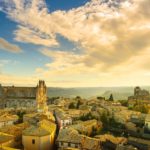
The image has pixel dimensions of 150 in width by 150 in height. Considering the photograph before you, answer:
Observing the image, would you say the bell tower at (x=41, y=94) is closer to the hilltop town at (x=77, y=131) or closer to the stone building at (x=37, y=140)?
the hilltop town at (x=77, y=131)

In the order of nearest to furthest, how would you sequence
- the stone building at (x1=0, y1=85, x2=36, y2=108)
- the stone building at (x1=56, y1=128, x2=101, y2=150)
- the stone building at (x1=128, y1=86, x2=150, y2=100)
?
the stone building at (x1=56, y1=128, x2=101, y2=150), the stone building at (x1=0, y1=85, x2=36, y2=108), the stone building at (x1=128, y1=86, x2=150, y2=100)

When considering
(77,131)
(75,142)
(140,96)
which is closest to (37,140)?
(75,142)

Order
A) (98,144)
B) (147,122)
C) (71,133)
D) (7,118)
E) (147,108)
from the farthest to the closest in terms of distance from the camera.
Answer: (147,108), (7,118), (147,122), (71,133), (98,144)

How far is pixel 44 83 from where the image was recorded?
127m

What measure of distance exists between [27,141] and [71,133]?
7.81 meters

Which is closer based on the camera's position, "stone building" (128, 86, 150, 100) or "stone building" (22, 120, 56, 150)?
"stone building" (22, 120, 56, 150)

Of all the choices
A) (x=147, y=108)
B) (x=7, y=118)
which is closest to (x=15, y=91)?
(x=7, y=118)

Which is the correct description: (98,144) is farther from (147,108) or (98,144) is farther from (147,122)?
(147,108)

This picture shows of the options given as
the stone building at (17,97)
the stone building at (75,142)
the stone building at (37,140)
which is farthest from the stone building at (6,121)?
the stone building at (17,97)

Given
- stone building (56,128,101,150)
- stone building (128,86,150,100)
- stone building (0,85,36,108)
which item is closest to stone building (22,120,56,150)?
stone building (56,128,101,150)

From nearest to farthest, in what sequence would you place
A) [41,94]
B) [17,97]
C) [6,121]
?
[6,121] → [17,97] → [41,94]

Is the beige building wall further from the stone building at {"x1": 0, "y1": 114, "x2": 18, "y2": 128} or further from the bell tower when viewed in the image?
the bell tower

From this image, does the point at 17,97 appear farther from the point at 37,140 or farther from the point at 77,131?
the point at 37,140

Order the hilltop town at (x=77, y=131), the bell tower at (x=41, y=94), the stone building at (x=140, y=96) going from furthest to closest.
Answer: the stone building at (x=140, y=96) → the bell tower at (x=41, y=94) → the hilltop town at (x=77, y=131)
